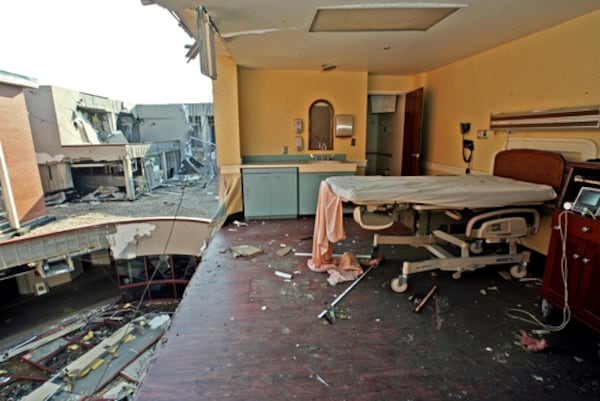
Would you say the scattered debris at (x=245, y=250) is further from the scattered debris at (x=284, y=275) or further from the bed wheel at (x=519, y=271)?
the bed wheel at (x=519, y=271)

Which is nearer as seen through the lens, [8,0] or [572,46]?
[572,46]

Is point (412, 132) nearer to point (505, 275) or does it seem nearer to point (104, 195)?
point (505, 275)

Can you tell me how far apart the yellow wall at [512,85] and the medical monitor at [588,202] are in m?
0.93

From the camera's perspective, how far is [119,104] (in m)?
13.8

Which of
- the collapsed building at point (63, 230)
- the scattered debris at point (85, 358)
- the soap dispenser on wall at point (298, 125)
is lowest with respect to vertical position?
the scattered debris at point (85, 358)

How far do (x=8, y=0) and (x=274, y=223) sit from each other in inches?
191

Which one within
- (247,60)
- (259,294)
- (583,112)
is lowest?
(259,294)

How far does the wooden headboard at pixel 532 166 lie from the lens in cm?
270

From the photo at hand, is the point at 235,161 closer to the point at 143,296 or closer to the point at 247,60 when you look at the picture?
the point at 247,60

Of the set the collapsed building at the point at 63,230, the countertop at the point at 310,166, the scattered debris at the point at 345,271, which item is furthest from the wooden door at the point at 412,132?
the collapsed building at the point at 63,230

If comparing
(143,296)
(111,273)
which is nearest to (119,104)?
(111,273)

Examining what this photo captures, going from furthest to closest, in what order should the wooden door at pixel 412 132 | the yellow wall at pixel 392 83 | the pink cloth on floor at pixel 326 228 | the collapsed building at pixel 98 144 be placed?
the collapsed building at pixel 98 144 < the yellow wall at pixel 392 83 < the wooden door at pixel 412 132 < the pink cloth on floor at pixel 326 228

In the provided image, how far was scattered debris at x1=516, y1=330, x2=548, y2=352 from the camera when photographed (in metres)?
1.75

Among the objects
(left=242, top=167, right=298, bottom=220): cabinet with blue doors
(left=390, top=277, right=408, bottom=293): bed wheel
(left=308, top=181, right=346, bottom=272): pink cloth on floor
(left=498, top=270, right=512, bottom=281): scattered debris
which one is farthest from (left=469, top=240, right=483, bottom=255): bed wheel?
(left=242, top=167, right=298, bottom=220): cabinet with blue doors
